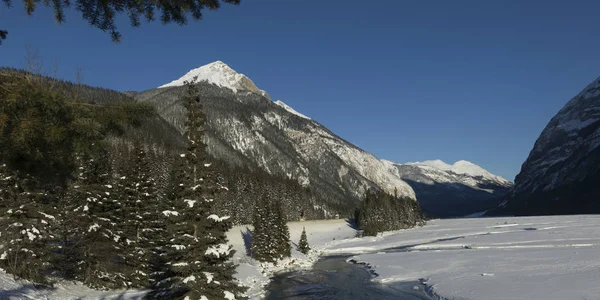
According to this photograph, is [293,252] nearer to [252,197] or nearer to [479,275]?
Answer: [252,197]

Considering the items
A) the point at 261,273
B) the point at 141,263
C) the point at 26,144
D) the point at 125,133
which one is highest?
the point at 125,133

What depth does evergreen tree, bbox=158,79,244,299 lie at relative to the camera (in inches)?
832

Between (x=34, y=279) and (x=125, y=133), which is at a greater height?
(x=125, y=133)

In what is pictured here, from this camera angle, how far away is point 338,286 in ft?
141

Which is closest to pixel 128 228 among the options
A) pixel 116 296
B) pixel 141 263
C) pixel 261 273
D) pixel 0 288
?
pixel 141 263

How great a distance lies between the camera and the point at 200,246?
2155cm

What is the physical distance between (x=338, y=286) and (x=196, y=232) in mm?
25812

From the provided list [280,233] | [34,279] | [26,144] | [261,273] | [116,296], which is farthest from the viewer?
[280,233]

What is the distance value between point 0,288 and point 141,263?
14715 mm

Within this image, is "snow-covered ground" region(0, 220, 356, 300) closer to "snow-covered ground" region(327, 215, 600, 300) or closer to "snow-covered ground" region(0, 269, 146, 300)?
"snow-covered ground" region(0, 269, 146, 300)

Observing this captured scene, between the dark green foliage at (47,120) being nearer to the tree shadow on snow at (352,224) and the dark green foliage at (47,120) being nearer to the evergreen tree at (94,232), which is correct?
the evergreen tree at (94,232)

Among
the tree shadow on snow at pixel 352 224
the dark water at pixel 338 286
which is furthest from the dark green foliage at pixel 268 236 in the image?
the tree shadow on snow at pixel 352 224

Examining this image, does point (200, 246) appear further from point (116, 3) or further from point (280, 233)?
point (280, 233)

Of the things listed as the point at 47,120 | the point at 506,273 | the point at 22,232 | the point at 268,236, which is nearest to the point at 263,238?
the point at 268,236
